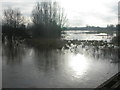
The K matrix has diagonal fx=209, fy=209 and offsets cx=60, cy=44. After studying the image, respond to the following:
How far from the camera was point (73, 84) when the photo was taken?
905 centimetres

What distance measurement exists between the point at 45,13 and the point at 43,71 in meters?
31.5

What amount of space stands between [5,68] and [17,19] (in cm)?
2956

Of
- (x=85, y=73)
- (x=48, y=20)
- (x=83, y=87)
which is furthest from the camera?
(x=48, y=20)

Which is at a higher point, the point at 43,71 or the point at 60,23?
the point at 60,23

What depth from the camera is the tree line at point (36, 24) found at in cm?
3494

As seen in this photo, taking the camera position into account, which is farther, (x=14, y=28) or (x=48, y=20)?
(x=48, y=20)

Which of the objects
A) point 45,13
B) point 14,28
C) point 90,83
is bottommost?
point 90,83

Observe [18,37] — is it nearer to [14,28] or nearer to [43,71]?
[14,28]

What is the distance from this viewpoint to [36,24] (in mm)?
37469

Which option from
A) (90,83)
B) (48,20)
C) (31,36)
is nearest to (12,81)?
(90,83)

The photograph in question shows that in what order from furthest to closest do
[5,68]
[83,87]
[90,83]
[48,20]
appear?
[48,20], [5,68], [90,83], [83,87]

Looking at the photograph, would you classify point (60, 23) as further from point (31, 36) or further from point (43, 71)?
point (43, 71)

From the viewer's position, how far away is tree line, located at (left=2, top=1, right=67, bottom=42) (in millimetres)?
34938

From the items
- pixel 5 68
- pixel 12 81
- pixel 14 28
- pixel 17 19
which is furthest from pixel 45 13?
pixel 12 81
